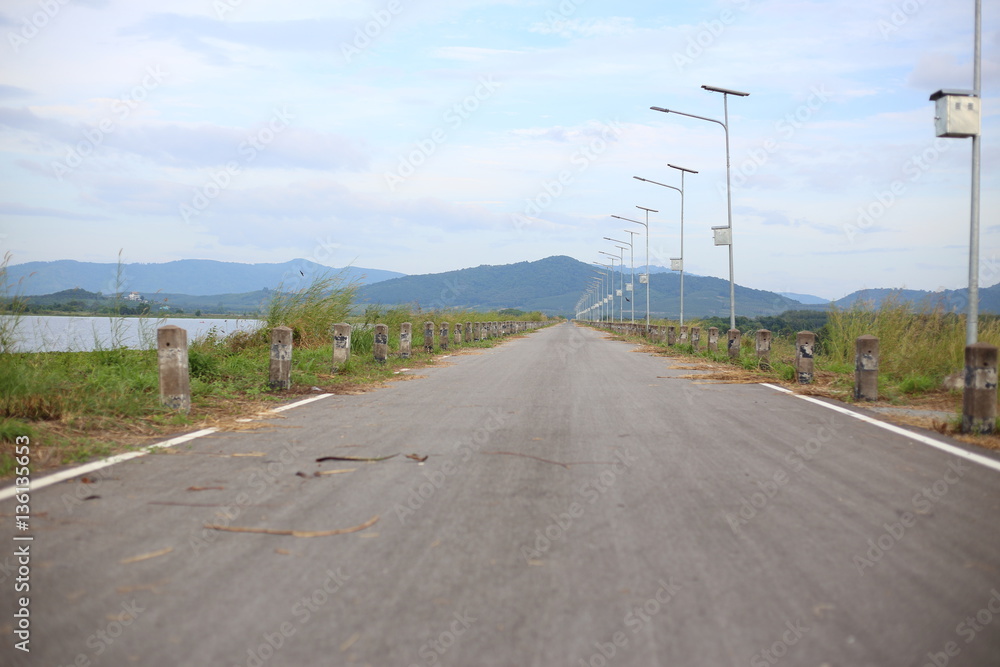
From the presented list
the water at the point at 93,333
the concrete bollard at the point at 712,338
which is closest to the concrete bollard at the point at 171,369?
the water at the point at 93,333

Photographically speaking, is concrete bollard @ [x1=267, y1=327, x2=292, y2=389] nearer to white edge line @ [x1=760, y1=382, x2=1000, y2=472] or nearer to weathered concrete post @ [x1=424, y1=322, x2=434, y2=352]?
white edge line @ [x1=760, y1=382, x2=1000, y2=472]

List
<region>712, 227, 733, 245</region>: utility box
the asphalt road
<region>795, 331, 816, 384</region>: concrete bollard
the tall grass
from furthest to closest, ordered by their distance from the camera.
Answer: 1. <region>712, 227, 733, 245</region>: utility box
2. <region>795, 331, 816, 384</region>: concrete bollard
3. the tall grass
4. the asphalt road

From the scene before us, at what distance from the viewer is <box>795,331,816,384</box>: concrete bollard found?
12508 millimetres

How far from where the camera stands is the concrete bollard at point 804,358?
1251 cm

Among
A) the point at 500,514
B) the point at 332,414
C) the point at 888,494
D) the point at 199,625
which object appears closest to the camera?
the point at 199,625

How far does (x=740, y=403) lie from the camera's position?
995cm

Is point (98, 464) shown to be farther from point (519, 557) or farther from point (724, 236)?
point (724, 236)

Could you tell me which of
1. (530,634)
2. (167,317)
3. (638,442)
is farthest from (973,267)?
(167,317)

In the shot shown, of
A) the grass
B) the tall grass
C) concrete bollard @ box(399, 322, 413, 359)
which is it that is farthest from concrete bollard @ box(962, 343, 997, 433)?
concrete bollard @ box(399, 322, 413, 359)

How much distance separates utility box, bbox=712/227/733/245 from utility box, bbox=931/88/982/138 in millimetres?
12840

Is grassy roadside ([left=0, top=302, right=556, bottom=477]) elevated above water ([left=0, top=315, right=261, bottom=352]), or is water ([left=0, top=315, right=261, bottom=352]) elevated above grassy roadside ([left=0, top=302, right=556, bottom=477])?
water ([left=0, top=315, right=261, bottom=352])

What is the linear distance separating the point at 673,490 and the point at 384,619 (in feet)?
8.53

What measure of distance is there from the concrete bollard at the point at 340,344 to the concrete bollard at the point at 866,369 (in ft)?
26.3

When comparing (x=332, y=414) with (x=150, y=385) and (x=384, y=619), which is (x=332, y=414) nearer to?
(x=150, y=385)
